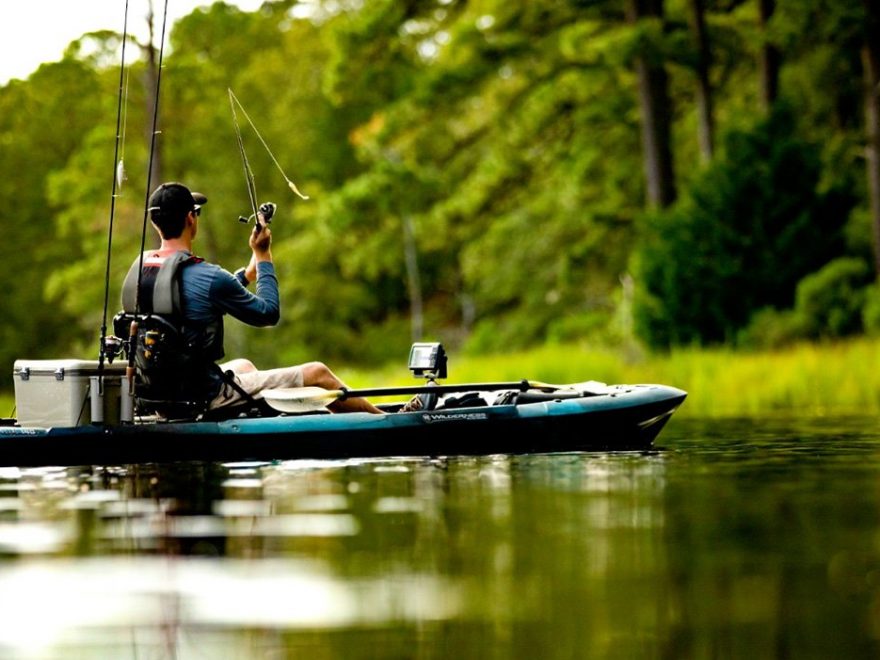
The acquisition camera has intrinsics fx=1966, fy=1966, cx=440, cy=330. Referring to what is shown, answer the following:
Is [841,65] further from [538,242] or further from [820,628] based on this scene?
[820,628]

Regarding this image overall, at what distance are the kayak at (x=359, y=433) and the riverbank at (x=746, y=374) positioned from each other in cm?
589

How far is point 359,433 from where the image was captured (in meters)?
11.2

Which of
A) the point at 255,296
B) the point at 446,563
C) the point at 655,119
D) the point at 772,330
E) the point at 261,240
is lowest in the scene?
the point at 446,563

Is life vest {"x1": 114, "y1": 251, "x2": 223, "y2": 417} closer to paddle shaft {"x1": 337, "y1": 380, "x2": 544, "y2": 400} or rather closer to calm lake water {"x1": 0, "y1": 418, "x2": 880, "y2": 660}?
calm lake water {"x1": 0, "y1": 418, "x2": 880, "y2": 660}

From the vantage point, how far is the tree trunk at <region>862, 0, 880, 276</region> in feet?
76.4

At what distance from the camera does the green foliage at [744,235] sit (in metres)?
23.8

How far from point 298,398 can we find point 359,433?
0.40 m

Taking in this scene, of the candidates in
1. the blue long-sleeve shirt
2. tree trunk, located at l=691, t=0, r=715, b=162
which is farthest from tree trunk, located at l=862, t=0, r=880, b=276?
the blue long-sleeve shirt

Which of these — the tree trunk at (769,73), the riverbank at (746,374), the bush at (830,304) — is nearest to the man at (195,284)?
the riverbank at (746,374)

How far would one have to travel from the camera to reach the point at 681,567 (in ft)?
21.0

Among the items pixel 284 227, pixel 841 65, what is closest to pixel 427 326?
pixel 284 227

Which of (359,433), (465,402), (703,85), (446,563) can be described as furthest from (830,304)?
(446,563)

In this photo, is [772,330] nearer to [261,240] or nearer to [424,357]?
[424,357]

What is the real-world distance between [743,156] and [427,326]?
1192 inches
